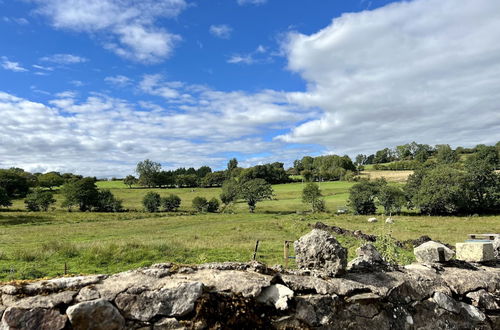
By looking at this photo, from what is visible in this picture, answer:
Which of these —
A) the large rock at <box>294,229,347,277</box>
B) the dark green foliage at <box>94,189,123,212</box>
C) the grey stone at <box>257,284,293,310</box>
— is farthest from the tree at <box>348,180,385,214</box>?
the grey stone at <box>257,284,293,310</box>

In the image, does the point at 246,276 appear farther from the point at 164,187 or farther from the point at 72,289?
the point at 164,187

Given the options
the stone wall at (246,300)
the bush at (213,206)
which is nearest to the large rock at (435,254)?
the stone wall at (246,300)

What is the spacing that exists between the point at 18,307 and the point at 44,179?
95.9 meters

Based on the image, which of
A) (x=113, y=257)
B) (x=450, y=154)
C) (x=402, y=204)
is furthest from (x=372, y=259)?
(x=450, y=154)

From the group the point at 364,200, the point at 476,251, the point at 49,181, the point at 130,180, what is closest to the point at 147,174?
the point at 130,180

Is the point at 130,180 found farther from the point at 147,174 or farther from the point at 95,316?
the point at 95,316

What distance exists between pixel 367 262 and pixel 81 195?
202 ft

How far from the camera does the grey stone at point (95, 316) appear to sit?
2.92 m

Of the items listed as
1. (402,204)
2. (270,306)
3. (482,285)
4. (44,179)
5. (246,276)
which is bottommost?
(402,204)

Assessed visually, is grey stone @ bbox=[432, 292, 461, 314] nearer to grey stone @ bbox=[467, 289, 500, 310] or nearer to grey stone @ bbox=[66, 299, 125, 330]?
grey stone @ bbox=[467, 289, 500, 310]

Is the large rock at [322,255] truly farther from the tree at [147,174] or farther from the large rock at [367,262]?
the tree at [147,174]

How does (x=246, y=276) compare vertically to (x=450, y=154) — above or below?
below

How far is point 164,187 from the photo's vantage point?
101062 millimetres

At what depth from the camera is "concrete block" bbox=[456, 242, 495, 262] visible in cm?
503
